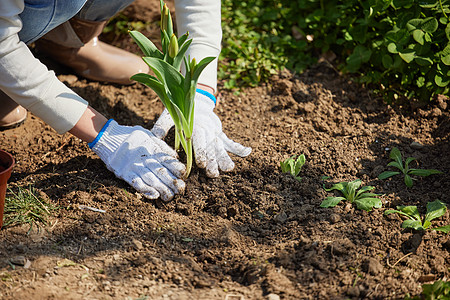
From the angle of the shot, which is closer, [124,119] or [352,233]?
[352,233]

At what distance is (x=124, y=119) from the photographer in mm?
2631

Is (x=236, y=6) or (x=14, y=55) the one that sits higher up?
(x=14, y=55)

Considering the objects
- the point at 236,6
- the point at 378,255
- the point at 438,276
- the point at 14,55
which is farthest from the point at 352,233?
the point at 236,6

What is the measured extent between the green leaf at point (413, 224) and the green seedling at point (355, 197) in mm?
132

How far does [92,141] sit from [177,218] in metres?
0.56

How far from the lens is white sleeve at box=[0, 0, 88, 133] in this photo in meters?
1.86

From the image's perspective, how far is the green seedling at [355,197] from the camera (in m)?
1.95

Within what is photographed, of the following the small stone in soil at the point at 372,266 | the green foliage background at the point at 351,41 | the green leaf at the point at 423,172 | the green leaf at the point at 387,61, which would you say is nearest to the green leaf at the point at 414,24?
the green foliage background at the point at 351,41

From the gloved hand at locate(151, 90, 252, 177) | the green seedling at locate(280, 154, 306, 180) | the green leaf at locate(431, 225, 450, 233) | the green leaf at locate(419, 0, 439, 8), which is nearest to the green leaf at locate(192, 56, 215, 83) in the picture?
the gloved hand at locate(151, 90, 252, 177)

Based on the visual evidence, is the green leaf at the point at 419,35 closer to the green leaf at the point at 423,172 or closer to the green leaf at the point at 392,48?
the green leaf at the point at 392,48

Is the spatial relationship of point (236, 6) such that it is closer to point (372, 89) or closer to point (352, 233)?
point (372, 89)

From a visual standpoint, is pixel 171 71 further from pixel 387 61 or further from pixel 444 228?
pixel 387 61

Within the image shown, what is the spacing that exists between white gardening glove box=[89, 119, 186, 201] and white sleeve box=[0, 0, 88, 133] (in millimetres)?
178

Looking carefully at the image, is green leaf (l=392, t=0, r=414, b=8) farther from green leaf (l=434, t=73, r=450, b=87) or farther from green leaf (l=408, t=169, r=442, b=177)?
green leaf (l=408, t=169, r=442, b=177)
